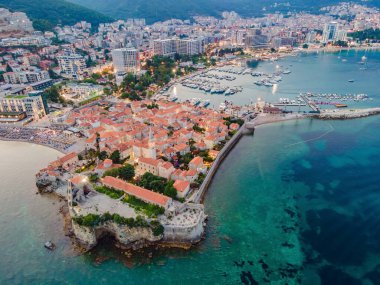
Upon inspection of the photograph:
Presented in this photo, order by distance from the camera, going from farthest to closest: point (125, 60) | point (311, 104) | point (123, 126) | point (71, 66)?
point (125, 60), point (71, 66), point (311, 104), point (123, 126)

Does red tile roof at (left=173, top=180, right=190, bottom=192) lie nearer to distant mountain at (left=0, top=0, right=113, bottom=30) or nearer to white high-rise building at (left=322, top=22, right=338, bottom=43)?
distant mountain at (left=0, top=0, right=113, bottom=30)

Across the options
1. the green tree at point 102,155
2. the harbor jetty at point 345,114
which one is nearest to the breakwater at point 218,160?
the green tree at point 102,155

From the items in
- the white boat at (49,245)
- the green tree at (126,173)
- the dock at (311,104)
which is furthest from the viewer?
the dock at (311,104)

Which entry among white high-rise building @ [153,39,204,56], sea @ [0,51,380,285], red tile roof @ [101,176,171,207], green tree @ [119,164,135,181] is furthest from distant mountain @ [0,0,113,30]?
red tile roof @ [101,176,171,207]

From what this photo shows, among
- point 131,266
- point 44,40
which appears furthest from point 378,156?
point 44,40

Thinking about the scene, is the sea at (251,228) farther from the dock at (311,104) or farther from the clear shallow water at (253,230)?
the dock at (311,104)

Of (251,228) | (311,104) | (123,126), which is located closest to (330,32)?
(311,104)

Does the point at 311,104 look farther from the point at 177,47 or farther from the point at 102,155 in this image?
the point at 177,47
